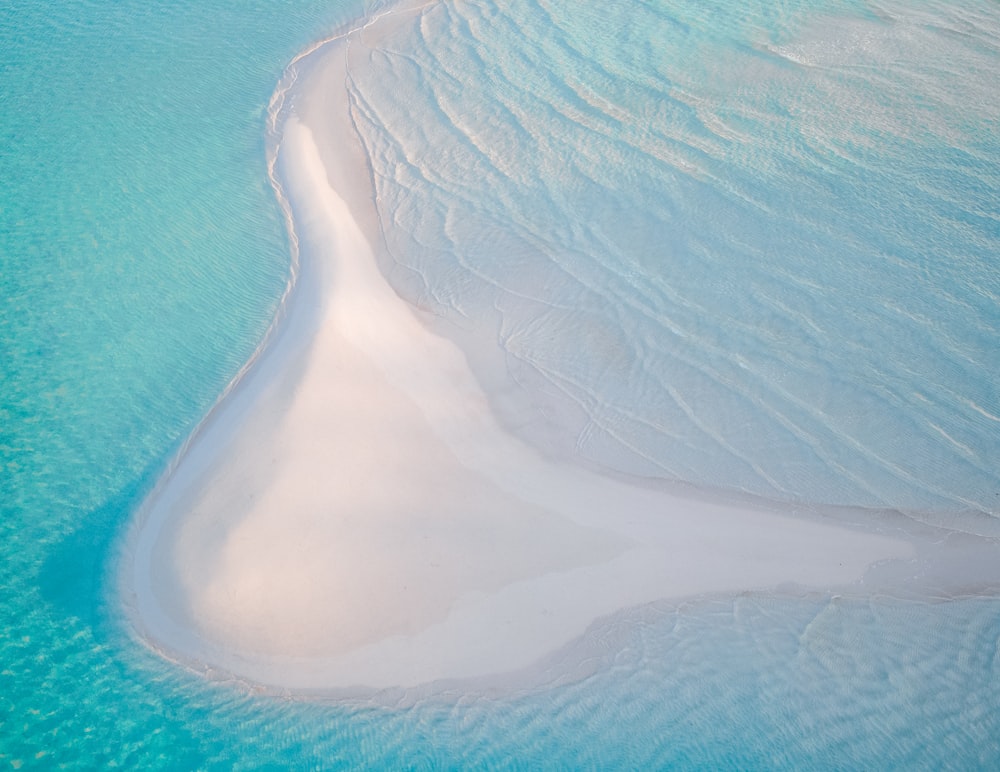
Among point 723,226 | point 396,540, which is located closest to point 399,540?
point 396,540

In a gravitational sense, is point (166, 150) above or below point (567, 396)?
above

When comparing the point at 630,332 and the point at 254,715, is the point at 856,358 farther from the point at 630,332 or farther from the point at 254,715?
the point at 254,715

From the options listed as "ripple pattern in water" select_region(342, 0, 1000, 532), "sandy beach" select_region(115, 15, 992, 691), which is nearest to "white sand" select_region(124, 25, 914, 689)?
"sandy beach" select_region(115, 15, 992, 691)

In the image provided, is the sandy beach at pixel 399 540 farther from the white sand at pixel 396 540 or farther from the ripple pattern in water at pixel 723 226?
the ripple pattern in water at pixel 723 226

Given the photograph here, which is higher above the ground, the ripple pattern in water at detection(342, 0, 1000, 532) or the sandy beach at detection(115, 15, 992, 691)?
the ripple pattern in water at detection(342, 0, 1000, 532)

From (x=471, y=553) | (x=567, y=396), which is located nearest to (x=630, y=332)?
(x=567, y=396)

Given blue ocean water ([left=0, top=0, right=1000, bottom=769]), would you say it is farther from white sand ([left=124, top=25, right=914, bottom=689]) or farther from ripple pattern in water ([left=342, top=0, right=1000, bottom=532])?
white sand ([left=124, top=25, right=914, bottom=689])

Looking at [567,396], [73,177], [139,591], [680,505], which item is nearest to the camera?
[139,591]

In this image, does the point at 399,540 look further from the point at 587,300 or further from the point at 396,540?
the point at 587,300
